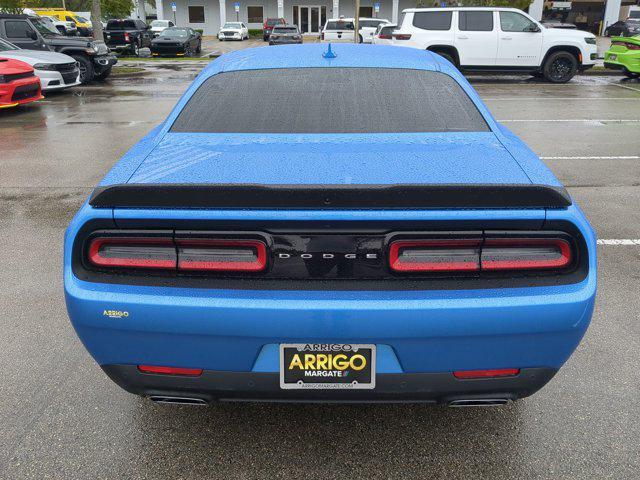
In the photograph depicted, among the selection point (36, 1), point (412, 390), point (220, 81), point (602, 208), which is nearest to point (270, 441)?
point (412, 390)

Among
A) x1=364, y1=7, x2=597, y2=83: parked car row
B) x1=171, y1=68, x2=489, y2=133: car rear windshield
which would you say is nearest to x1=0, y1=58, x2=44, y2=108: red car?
x1=171, y1=68, x2=489, y2=133: car rear windshield

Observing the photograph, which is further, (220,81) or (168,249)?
(220,81)

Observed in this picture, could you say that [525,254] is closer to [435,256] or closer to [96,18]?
[435,256]

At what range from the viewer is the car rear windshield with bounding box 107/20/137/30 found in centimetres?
2909

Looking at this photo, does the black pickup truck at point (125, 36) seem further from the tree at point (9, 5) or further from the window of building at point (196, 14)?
the window of building at point (196, 14)

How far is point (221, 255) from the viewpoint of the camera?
1945 mm

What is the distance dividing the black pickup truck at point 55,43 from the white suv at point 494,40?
8.98 meters

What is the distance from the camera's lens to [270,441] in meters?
2.38

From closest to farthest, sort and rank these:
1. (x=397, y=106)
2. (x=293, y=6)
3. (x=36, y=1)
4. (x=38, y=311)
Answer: (x=397, y=106) → (x=38, y=311) → (x=36, y=1) → (x=293, y=6)

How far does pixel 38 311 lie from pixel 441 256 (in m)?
2.74

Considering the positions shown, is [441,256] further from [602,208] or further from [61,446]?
[602,208]

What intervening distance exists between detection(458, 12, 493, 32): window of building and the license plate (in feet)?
50.8

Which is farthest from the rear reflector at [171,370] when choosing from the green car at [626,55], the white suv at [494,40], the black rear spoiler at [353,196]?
the green car at [626,55]

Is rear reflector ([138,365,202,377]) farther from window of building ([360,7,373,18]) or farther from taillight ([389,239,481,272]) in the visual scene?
window of building ([360,7,373,18])
